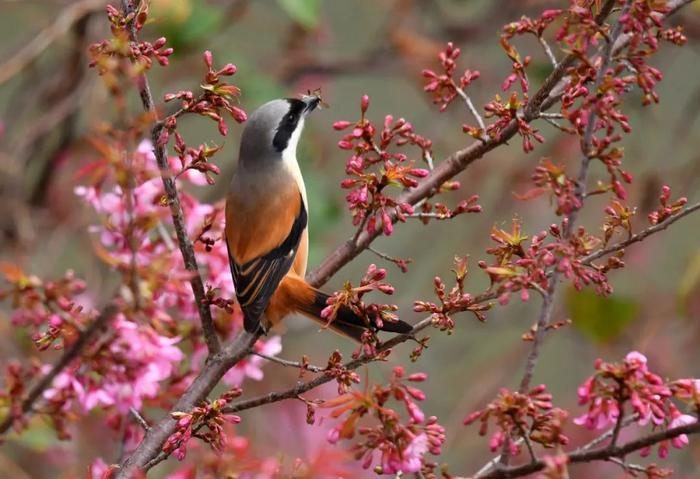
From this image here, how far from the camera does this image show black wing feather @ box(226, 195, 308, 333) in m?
2.46

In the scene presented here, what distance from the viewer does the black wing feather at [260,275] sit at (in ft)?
8.07

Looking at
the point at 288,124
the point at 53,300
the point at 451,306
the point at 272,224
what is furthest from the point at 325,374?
the point at 288,124

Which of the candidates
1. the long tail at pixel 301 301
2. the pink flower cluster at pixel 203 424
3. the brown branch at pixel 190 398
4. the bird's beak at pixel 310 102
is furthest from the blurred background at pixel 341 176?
the pink flower cluster at pixel 203 424

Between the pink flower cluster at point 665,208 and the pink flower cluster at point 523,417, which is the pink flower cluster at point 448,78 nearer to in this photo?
the pink flower cluster at point 665,208

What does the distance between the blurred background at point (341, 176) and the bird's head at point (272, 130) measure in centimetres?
41

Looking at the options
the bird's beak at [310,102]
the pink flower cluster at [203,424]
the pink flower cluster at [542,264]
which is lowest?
the pink flower cluster at [203,424]

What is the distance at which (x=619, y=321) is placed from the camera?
384 centimetres

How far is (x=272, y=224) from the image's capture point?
9.89 ft

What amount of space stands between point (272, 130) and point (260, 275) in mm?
612

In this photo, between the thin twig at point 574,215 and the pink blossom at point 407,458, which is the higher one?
the thin twig at point 574,215

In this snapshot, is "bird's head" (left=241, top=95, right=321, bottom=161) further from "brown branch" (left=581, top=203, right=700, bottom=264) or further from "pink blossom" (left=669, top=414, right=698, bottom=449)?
"pink blossom" (left=669, top=414, right=698, bottom=449)

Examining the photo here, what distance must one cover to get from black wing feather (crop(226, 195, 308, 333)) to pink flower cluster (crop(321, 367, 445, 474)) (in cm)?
85

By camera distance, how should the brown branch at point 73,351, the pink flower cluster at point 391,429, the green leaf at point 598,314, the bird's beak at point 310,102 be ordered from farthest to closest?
the green leaf at point 598,314, the bird's beak at point 310,102, the pink flower cluster at point 391,429, the brown branch at point 73,351

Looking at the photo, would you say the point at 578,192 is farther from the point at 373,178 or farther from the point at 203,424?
the point at 203,424
